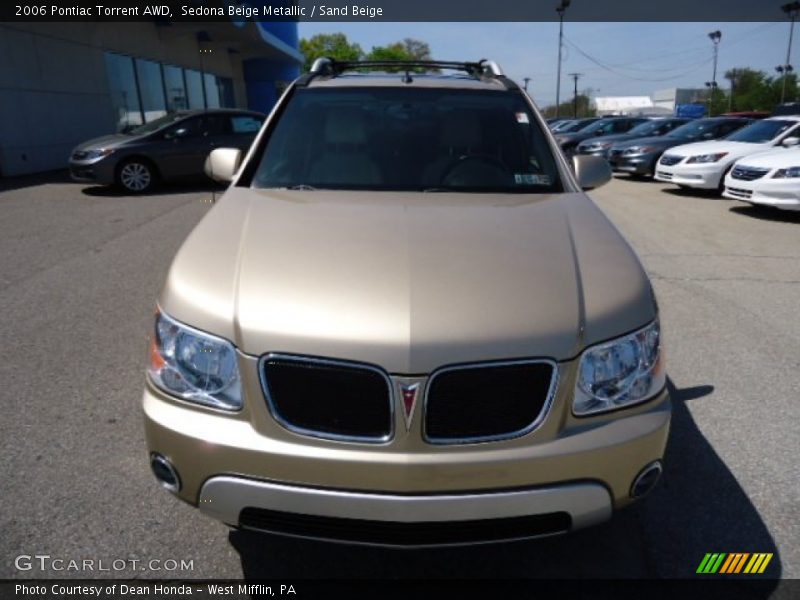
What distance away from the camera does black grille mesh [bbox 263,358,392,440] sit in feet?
5.90

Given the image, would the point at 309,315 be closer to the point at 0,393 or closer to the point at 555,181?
the point at 555,181

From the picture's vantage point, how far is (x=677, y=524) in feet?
8.25

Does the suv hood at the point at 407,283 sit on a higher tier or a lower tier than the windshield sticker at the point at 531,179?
lower

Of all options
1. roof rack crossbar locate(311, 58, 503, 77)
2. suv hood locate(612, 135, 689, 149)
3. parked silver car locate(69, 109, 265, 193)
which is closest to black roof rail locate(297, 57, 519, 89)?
roof rack crossbar locate(311, 58, 503, 77)

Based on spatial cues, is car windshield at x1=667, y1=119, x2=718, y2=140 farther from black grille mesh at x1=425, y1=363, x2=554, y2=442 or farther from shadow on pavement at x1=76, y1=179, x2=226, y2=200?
black grille mesh at x1=425, y1=363, x2=554, y2=442

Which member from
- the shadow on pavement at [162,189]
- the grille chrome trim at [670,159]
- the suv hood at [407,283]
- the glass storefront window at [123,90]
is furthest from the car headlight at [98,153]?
the grille chrome trim at [670,159]

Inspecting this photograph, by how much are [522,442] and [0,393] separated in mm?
3210

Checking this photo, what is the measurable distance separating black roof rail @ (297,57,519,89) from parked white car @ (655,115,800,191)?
335 inches

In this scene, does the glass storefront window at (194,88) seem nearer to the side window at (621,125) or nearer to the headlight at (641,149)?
the side window at (621,125)

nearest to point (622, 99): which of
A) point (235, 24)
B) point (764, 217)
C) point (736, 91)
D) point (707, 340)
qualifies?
point (736, 91)

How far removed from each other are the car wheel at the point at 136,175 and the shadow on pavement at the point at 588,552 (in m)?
10.5

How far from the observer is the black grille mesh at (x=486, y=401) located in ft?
5.92

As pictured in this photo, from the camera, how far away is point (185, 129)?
1182 cm

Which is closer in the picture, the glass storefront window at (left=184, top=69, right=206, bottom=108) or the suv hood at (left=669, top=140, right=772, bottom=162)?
the suv hood at (left=669, top=140, right=772, bottom=162)
